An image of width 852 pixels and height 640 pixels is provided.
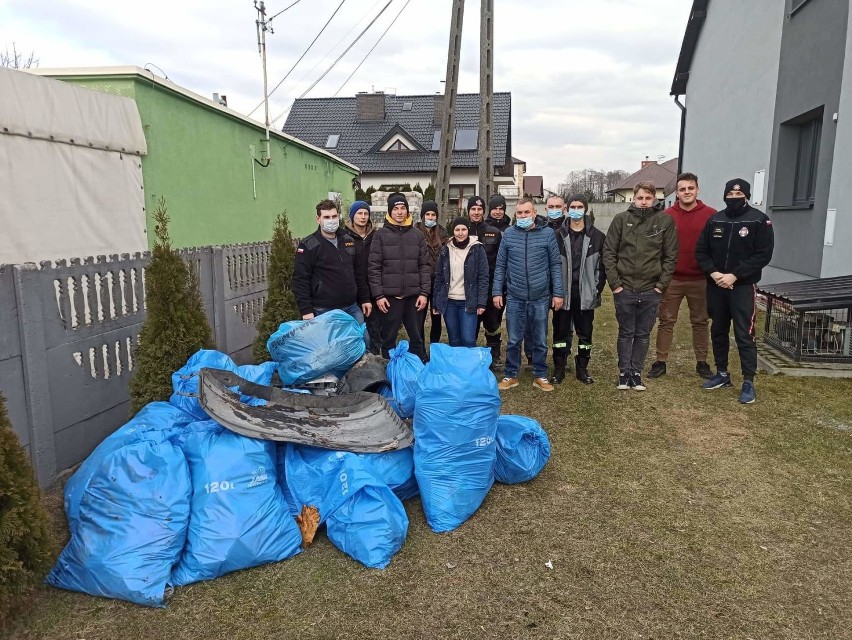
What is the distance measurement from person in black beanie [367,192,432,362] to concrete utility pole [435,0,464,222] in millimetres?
6084

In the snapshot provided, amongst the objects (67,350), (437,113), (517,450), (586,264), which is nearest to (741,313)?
(586,264)

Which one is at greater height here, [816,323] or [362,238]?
[362,238]

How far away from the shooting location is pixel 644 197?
5285 mm

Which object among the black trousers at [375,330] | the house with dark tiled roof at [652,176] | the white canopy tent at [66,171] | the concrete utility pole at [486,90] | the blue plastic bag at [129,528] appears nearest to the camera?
the blue plastic bag at [129,528]

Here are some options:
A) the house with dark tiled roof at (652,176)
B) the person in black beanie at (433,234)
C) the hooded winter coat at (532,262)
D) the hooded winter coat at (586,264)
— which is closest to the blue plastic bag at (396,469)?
the hooded winter coat at (532,262)

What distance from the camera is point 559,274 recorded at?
5395 millimetres

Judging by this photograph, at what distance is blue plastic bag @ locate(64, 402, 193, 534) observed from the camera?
2.88 metres

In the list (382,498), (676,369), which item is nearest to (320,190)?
(676,369)

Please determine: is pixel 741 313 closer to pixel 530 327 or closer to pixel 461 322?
pixel 530 327

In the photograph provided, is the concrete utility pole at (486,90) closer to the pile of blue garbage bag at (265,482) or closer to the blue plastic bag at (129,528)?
the pile of blue garbage bag at (265,482)

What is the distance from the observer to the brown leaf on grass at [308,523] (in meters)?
3.03

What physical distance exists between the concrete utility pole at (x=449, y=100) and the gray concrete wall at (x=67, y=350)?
7.89 metres

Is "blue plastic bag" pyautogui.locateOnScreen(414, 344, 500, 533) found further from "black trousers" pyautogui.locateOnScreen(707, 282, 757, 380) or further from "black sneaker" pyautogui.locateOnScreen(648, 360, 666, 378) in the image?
"black sneaker" pyautogui.locateOnScreen(648, 360, 666, 378)

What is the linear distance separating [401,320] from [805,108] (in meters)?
7.45
